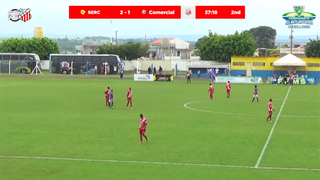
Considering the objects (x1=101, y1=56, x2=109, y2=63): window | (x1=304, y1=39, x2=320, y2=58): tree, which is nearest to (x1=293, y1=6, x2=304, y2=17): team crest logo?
(x1=304, y1=39, x2=320, y2=58): tree

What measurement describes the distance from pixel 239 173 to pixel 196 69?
198 feet

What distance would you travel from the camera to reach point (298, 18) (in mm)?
83875

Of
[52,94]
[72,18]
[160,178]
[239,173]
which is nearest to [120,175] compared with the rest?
[160,178]

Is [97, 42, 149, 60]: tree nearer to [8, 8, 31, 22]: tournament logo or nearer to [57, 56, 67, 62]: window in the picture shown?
[57, 56, 67, 62]: window

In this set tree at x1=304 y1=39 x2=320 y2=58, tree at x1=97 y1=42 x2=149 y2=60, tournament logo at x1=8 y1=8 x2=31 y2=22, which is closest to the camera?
tournament logo at x1=8 y1=8 x2=31 y2=22

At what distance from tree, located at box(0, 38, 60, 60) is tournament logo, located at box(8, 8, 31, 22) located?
26.1m

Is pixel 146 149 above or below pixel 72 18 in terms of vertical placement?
below

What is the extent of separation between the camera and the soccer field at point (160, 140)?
1971 centimetres

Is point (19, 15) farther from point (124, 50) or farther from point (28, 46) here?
point (124, 50)

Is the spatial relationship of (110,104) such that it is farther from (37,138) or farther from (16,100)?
(37,138)

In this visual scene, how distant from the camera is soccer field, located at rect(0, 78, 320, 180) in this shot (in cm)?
1971

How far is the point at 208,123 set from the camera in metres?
32.1

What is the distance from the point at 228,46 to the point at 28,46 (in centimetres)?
3745

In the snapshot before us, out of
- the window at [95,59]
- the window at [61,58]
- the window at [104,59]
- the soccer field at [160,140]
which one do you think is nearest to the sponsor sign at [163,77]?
the window at [104,59]
